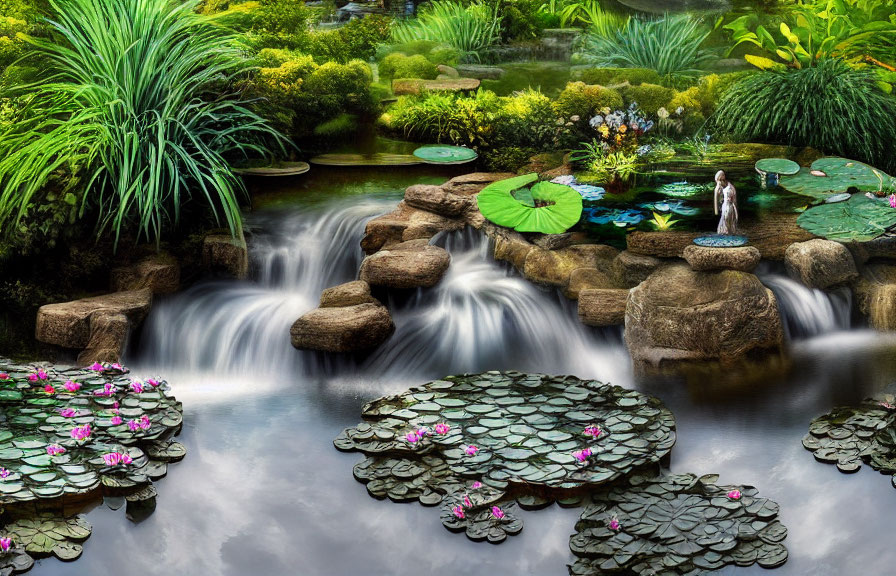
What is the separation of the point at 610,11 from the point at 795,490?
5467 mm

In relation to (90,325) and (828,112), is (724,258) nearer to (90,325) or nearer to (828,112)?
(828,112)

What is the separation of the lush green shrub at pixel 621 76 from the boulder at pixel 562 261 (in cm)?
243

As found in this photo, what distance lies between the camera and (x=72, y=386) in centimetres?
635

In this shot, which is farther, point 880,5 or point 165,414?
point 880,5

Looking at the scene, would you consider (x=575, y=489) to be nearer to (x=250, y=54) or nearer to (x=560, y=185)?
(x=560, y=185)

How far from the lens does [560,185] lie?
25.1 feet

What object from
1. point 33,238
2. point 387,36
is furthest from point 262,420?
point 387,36

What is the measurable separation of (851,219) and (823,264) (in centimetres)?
56

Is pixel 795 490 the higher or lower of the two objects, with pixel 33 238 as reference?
lower

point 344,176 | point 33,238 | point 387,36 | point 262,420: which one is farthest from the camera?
point 387,36

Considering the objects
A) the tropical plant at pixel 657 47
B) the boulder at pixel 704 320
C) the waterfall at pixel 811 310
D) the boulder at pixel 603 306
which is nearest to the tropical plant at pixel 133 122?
the boulder at pixel 603 306

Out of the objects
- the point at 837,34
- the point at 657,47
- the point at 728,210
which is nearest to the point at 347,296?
the point at 728,210

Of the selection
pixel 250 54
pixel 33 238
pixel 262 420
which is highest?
pixel 250 54

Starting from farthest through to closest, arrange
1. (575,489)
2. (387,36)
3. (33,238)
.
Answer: (387,36) < (33,238) < (575,489)
